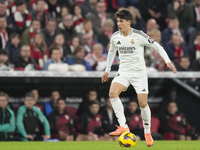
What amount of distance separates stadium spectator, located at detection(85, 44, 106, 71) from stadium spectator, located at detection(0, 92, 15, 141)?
239 cm

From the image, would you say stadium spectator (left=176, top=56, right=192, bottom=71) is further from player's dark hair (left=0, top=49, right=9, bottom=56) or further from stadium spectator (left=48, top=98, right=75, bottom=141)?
player's dark hair (left=0, top=49, right=9, bottom=56)

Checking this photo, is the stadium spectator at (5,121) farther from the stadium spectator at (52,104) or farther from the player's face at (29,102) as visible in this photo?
the stadium spectator at (52,104)

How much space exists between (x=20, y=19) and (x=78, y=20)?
1812mm

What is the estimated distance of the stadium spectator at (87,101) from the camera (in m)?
10.2

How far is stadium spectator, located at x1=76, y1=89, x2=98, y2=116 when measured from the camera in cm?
1023

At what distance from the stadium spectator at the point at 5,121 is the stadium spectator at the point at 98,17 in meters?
4.00

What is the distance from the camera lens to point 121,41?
22.5 ft

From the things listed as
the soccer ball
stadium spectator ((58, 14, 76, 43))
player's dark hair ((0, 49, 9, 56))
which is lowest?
the soccer ball

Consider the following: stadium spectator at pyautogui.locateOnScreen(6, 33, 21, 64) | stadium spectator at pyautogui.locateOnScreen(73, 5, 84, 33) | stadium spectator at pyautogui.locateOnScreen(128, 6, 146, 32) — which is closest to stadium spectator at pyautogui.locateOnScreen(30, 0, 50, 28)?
stadium spectator at pyautogui.locateOnScreen(73, 5, 84, 33)

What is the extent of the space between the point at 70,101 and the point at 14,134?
1652mm

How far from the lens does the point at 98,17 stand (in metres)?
12.7

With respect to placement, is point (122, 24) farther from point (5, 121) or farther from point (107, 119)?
point (5, 121)

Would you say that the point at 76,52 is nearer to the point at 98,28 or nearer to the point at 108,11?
the point at 98,28

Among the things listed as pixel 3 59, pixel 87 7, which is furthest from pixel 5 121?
pixel 87 7
